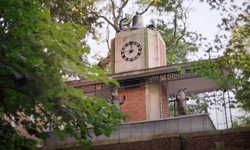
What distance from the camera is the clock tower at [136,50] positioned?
16.6m

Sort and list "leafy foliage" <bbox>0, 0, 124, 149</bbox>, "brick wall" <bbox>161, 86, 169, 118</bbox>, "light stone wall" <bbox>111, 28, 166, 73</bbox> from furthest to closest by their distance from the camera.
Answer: "light stone wall" <bbox>111, 28, 166, 73</bbox>, "brick wall" <bbox>161, 86, 169, 118</bbox>, "leafy foliage" <bbox>0, 0, 124, 149</bbox>

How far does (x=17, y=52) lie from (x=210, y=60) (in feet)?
20.5

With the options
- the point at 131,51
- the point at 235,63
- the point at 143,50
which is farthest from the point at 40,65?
the point at 131,51

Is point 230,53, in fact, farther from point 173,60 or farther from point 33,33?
point 173,60

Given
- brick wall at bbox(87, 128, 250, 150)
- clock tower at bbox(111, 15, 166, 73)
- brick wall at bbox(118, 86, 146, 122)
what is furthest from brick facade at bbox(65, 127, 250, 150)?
clock tower at bbox(111, 15, 166, 73)

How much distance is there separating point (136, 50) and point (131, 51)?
220 mm

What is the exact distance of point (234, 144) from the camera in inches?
424

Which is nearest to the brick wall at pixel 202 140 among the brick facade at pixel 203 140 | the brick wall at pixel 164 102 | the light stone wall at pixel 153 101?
the brick facade at pixel 203 140

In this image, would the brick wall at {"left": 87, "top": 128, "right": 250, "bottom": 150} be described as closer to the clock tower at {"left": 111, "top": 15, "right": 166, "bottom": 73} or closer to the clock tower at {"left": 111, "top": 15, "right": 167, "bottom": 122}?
the clock tower at {"left": 111, "top": 15, "right": 167, "bottom": 122}

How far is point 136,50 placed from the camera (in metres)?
16.8

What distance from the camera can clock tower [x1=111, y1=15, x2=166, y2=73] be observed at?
16578mm

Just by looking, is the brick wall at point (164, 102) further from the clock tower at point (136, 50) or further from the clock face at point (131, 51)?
the clock face at point (131, 51)

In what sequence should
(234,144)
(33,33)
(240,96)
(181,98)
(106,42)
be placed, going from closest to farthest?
(33,33) < (240,96) < (234,144) < (181,98) < (106,42)

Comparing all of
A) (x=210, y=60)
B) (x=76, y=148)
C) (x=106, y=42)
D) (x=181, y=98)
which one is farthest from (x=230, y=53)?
(x=106, y=42)
